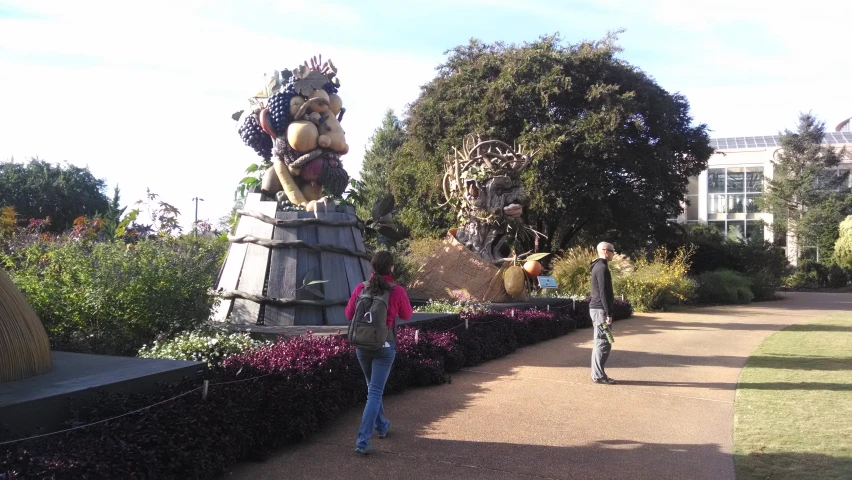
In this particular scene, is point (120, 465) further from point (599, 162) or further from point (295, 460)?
point (599, 162)

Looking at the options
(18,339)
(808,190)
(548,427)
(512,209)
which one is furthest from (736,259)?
(18,339)

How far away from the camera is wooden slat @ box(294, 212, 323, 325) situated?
7871mm

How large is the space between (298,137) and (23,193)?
28861 mm

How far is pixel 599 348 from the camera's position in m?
7.41

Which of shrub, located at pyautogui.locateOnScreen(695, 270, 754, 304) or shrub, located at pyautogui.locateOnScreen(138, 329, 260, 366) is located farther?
shrub, located at pyautogui.locateOnScreen(695, 270, 754, 304)

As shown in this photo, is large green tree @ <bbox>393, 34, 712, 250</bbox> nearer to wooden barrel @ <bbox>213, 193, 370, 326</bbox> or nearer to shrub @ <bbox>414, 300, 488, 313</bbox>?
Answer: shrub @ <bbox>414, 300, 488, 313</bbox>

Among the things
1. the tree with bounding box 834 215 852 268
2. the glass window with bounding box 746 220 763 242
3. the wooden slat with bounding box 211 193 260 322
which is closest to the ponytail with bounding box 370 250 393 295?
the wooden slat with bounding box 211 193 260 322

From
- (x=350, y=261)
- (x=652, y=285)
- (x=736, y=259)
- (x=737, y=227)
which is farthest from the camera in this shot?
(x=737, y=227)

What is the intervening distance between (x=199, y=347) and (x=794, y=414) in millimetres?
5446

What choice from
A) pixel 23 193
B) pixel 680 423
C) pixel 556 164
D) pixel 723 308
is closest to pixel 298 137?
pixel 680 423

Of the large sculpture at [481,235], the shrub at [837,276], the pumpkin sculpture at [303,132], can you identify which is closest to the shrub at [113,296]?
the pumpkin sculpture at [303,132]

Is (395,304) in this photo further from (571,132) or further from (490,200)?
(571,132)

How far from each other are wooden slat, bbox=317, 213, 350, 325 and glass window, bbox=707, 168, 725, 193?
4618 cm

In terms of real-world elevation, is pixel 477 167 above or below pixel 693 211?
below
